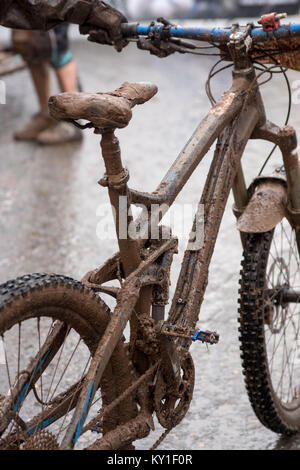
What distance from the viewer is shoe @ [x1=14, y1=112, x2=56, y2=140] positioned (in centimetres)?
653

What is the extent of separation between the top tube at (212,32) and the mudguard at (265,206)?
0.55 meters

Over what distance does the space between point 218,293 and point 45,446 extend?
2119mm

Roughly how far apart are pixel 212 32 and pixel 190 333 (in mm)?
1069

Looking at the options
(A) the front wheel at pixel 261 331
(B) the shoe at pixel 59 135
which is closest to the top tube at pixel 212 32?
(A) the front wheel at pixel 261 331

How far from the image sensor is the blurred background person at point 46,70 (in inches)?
245

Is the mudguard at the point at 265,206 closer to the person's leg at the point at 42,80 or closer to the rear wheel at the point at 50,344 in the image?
the rear wheel at the point at 50,344

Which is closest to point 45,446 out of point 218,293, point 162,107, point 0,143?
point 218,293

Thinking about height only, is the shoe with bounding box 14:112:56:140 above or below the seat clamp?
above

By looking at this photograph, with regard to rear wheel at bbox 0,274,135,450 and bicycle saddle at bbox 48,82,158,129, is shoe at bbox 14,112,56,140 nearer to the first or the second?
rear wheel at bbox 0,274,135,450

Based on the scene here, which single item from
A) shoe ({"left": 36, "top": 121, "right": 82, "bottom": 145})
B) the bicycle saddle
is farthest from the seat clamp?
shoe ({"left": 36, "top": 121, "right": 82, "bottom": 145})

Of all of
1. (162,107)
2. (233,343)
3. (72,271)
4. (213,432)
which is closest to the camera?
(213,432)
